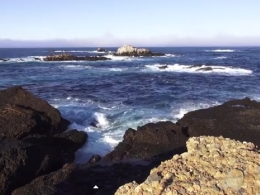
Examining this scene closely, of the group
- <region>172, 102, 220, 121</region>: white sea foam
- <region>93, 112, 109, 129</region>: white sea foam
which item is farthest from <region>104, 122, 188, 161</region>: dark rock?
<region>172, 102, 220, 121</region>: white sea foam

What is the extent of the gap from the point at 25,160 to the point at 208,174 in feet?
20.4

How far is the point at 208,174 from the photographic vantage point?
580 centimetres

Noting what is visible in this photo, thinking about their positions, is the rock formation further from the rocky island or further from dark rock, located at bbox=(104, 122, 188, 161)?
the rocky island

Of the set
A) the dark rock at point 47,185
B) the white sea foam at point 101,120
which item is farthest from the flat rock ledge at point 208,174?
the white sea foam at point 101,120

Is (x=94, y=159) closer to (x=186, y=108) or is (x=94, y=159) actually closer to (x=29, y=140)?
(x=29, y=140)

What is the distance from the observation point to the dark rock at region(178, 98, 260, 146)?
14148mm

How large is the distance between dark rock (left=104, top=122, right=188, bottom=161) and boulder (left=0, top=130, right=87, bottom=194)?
1.80 meters

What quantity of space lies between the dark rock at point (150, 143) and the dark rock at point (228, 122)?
1.00m

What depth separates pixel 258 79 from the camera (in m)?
36.7

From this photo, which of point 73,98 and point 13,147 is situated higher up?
point 13,147

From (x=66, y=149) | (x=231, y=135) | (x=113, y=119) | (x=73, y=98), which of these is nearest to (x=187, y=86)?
(x=73, y=98)

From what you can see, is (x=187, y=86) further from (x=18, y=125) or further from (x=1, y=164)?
(x=1, y=164)

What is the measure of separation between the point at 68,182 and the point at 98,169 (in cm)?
142

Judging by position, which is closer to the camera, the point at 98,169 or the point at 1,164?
the point at 1,164
